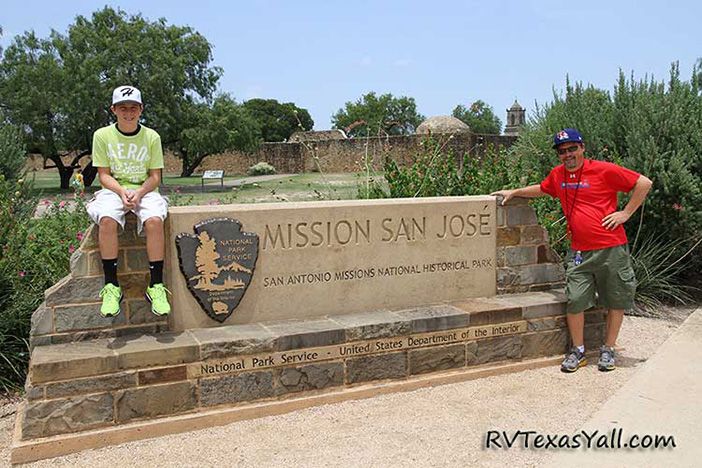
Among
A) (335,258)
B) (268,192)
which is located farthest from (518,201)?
(268,192)

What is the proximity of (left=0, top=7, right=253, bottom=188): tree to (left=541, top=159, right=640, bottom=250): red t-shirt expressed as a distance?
2164 centimetres

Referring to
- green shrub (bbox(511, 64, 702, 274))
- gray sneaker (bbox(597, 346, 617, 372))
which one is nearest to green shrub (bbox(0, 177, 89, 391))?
gray sneaker (bbox(597, 346, 617, 372))

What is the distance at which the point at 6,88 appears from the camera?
80.0 ft

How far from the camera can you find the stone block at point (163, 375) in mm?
3703

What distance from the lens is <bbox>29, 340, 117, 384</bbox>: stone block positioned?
3471 mm

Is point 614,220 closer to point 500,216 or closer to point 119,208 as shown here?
point 500,216

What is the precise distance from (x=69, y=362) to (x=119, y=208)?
0.94 meters

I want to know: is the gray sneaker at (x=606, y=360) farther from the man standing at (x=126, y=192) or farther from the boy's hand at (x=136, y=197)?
the boy's hand at (x=136, y=197)

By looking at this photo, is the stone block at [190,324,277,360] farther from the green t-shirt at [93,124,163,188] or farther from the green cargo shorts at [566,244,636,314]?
the green cargo shorts at [566,244,636,314]

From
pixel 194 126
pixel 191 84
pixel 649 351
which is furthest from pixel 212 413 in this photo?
pixel 191 84

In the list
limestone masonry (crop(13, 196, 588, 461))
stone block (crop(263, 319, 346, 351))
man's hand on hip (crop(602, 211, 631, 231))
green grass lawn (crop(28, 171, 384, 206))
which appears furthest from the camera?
green grass lawn (crop(28, 171, 384, 206))

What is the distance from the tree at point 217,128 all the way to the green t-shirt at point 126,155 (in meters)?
21.2

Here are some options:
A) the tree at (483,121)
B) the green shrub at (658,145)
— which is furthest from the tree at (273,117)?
the green shrub at (658,145)

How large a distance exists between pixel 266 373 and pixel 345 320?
2.34 feet
